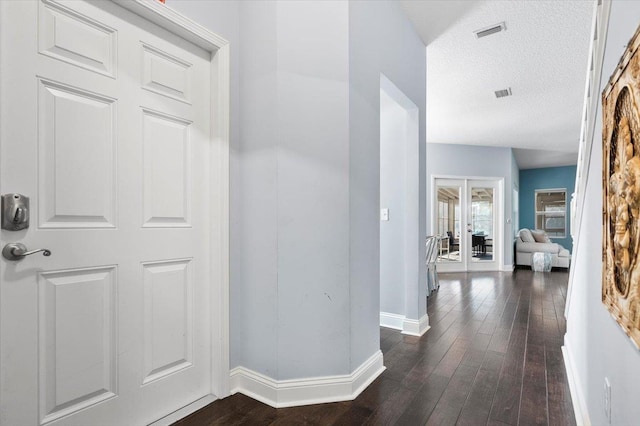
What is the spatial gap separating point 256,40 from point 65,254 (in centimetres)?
152

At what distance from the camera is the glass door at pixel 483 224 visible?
24.1ft

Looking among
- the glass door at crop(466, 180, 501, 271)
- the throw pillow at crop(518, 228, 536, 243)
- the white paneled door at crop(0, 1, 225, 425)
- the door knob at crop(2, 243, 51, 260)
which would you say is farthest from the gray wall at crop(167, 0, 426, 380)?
the throw pillow at crop(518, 228, 536, 243)

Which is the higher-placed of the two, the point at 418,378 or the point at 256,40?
the point at 256,40

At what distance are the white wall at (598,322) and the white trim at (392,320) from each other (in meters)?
1.32

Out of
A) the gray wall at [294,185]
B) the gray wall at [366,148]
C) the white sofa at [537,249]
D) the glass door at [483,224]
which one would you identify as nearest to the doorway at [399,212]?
the gray wall at [366,148]

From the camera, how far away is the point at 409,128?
3.06 metres

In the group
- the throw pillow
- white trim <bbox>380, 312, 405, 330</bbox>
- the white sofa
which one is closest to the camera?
white trim <bbox>380, 312, 405, 330</bbox>

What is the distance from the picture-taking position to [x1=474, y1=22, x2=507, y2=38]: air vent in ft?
9.59

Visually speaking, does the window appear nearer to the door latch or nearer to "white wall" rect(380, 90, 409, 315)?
"white wall" rect(380, 90, 409, 315)

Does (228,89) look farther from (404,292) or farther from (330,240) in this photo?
(404,292)

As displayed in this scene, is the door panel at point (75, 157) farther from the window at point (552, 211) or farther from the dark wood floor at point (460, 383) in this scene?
the window at point (552, 211)

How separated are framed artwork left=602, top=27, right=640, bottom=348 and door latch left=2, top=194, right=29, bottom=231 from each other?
6.55 ft

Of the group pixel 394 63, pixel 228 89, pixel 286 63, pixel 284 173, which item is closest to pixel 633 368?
pixel 284 173

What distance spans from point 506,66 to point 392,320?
312 cm
